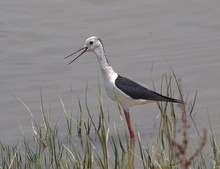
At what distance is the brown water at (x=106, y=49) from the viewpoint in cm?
783

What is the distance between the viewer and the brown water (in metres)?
7.83

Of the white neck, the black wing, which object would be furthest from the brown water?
the white neck

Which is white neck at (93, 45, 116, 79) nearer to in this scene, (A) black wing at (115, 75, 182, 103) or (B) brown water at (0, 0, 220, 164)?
(A) black wing at (115, 75, 182, 103)

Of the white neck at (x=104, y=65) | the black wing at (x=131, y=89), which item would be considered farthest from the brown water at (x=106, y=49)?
the white neck at (x=104, y=65)

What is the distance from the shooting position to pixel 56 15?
11.3m

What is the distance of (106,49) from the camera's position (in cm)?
994

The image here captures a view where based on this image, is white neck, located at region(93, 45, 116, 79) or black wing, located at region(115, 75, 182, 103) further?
white neck, located at region(93, 45, 116, 79)

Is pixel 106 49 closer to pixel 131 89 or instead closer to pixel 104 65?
pixel 104 65

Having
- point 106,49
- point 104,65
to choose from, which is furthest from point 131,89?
point 106,49

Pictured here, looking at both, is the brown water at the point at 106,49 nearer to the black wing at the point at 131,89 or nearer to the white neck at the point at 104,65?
the black wing at the point at 131,89

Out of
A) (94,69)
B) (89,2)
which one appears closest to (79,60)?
(94,69)

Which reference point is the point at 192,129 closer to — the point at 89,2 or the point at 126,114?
the point at 126,114

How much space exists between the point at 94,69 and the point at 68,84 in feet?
1.92

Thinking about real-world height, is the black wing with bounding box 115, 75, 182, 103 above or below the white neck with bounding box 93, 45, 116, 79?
below
